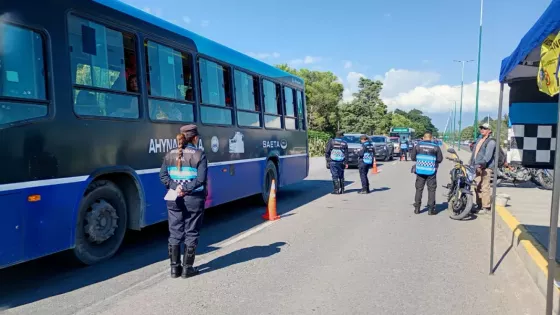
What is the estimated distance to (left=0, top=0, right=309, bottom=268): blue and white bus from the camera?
4461 millimetres

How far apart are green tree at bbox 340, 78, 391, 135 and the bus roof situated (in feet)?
191

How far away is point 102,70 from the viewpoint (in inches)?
224

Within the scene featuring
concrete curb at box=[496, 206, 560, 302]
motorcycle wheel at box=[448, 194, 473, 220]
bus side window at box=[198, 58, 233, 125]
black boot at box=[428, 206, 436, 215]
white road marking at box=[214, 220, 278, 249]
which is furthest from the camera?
black boot at box=[428, 206, 436, 215]

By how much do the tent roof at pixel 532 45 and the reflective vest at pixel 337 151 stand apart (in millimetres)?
7091

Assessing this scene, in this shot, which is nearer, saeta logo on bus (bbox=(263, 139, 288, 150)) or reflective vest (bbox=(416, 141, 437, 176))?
reflective vest (bbox=(416, 141, 437, 176))

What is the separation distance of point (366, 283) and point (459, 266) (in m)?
1.58

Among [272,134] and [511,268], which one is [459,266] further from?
[272,134]

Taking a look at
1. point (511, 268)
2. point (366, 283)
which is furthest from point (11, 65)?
point (511, 268)

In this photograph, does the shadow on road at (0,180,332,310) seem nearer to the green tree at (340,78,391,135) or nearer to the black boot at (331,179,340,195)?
the black boot at (331,179,340,195)

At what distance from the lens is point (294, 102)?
12977mm

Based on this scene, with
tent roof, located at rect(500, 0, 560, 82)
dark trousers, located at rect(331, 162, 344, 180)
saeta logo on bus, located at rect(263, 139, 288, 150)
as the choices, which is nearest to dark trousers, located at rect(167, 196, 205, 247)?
tent roof, located at rect(500, 0, 560, 82)

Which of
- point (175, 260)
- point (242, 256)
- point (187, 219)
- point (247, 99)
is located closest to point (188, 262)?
point (175, 260)

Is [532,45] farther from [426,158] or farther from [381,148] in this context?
[381,148]

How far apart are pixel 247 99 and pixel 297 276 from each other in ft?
Answer: 16.8
